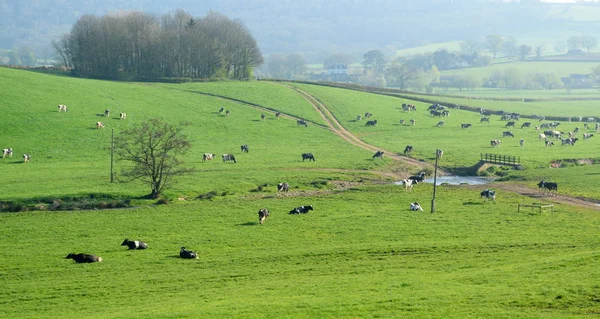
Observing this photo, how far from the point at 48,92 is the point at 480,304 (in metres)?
79.8

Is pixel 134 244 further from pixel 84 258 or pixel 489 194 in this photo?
pixel 489 194

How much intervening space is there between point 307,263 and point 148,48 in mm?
96856

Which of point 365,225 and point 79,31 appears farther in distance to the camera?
point 79,31

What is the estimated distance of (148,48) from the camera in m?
126

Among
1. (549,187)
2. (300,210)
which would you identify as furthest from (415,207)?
(549,187)

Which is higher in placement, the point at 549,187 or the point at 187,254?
the point at 549,187

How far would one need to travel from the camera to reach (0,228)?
44469 mm

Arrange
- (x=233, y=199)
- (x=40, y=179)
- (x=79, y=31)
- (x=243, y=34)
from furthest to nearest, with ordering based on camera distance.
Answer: (x=243, y=34)
(x=79, y=31)
(x=40, y=179)
(x=233, y=199)

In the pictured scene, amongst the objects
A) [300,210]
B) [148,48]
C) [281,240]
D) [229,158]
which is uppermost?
[148,48]

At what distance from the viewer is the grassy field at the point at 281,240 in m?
28.6

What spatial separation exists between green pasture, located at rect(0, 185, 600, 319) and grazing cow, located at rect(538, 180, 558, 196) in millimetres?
7212

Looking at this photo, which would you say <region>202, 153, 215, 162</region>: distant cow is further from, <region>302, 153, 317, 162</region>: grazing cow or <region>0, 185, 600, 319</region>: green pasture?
<region>0, 185, 600, 319</region>: green pasture

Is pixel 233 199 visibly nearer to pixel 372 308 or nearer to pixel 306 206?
pixel 306 206

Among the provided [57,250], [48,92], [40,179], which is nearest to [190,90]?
[48,92]
